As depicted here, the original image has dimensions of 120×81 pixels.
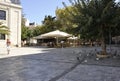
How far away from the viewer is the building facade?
35.1 m

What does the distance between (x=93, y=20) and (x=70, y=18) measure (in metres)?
2.13

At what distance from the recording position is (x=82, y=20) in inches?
686

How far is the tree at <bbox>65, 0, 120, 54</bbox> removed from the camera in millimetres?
16969

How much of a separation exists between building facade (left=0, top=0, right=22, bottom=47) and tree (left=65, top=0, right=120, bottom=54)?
62.6ft

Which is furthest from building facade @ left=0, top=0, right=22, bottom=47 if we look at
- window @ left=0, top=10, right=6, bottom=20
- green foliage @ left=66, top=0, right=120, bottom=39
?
green foliage @ left=66, top=0, right=120, bottom=39

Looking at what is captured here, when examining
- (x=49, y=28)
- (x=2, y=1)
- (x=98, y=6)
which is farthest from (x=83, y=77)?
(x=49, y=28)

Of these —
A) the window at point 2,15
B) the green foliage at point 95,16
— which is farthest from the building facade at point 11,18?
the green foliage at point 95,16

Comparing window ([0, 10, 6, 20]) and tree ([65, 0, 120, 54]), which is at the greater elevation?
window ([0, 10, 6, 20])

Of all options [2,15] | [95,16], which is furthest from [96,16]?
[2,15]

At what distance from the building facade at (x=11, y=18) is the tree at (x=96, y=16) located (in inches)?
751

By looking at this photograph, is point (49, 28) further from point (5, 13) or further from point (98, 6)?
point (98, 6)

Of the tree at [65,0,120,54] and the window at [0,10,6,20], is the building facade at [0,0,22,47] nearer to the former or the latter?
the window at [0,10,6,20]

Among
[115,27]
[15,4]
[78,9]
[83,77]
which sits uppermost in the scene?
[15,4]

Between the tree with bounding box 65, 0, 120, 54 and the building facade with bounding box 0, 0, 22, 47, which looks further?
the building facade with bounding box 0, 0, 22, 47
